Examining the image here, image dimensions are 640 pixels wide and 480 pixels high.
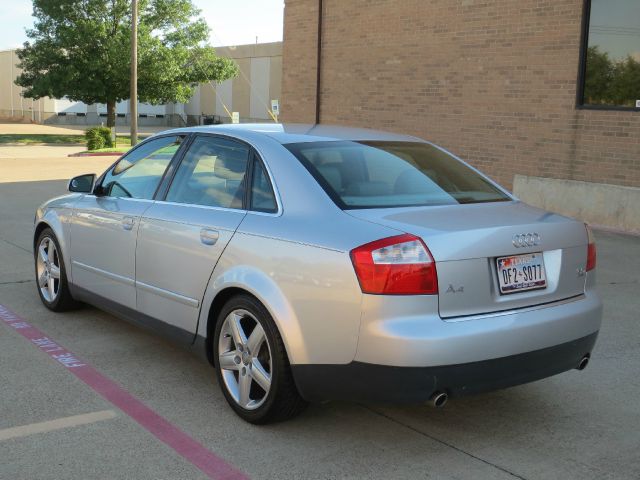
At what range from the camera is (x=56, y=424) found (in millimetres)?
4156

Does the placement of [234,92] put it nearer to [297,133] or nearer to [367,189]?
[297,133]

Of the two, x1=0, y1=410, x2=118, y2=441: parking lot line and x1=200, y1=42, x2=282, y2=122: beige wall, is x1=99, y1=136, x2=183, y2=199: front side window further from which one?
x1=200, y1=42, x2=282, y2=122: beige wall

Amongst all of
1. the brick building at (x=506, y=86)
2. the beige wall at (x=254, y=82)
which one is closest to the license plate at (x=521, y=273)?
the brick building at (x=506, y=86)

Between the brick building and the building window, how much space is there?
0.05ft

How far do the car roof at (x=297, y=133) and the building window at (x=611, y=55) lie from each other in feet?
24.9

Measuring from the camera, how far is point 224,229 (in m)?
4.41

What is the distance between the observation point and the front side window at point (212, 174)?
4.61 metres

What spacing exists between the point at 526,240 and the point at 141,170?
291cm

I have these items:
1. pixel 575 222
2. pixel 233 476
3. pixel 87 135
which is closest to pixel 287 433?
pixel 233 476

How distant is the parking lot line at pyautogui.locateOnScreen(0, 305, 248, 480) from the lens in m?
3.71

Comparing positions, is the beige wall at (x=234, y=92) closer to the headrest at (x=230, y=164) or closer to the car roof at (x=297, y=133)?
the car roof at (x=297, y=133)

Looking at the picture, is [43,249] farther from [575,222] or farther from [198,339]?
[575,222]

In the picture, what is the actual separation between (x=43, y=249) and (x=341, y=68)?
10636 mm

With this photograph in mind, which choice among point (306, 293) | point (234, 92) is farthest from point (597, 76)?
point (234, 92)
